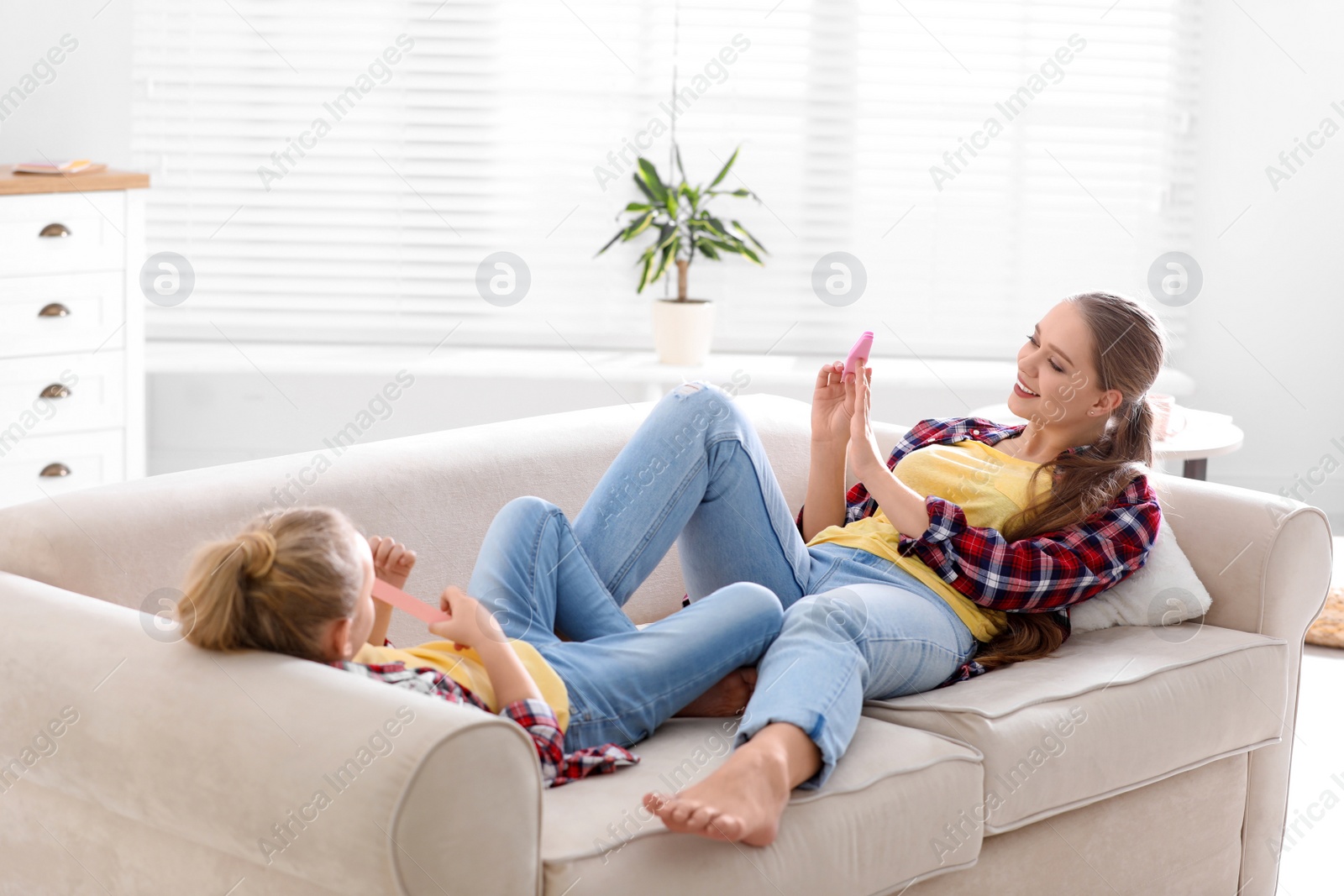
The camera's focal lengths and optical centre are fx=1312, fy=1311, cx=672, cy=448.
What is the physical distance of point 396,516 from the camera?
1.90m

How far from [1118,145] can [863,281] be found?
89cm

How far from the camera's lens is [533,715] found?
1427mm

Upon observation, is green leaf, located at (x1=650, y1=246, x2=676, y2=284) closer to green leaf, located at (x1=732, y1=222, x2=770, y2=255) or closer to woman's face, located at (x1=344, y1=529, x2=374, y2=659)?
green leaf, located at (x1=732, y1=222, x2=770, y2=255)

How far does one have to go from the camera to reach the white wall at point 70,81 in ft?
12.1

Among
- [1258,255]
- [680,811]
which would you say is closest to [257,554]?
[680,811]

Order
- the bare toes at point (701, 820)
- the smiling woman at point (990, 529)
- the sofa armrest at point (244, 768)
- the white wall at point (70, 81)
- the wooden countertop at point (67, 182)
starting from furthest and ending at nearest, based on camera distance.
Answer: the white wall at point (70, 81)
the wooden countertop at point (67, 182)
the smiling woman at point (990, 529)
the bare toes at point (701, 820)
the sofa armrest at point (244, 768)

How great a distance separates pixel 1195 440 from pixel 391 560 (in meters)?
1.95

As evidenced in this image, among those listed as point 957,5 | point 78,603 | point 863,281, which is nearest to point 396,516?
point 78,603

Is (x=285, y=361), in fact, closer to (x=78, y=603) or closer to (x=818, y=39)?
(x=818, y=39)

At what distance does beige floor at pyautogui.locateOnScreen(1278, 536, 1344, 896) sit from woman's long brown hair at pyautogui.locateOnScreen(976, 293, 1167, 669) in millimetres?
645

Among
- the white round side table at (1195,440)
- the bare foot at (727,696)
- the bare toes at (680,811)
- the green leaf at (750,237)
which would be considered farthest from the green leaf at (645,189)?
the bare toes at (680,811)

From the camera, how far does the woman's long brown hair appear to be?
1.87 m

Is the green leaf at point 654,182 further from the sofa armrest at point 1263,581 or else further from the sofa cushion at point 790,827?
the sofa cushion at point 790,827

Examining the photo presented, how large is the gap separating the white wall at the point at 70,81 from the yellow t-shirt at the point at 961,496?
283 cm
